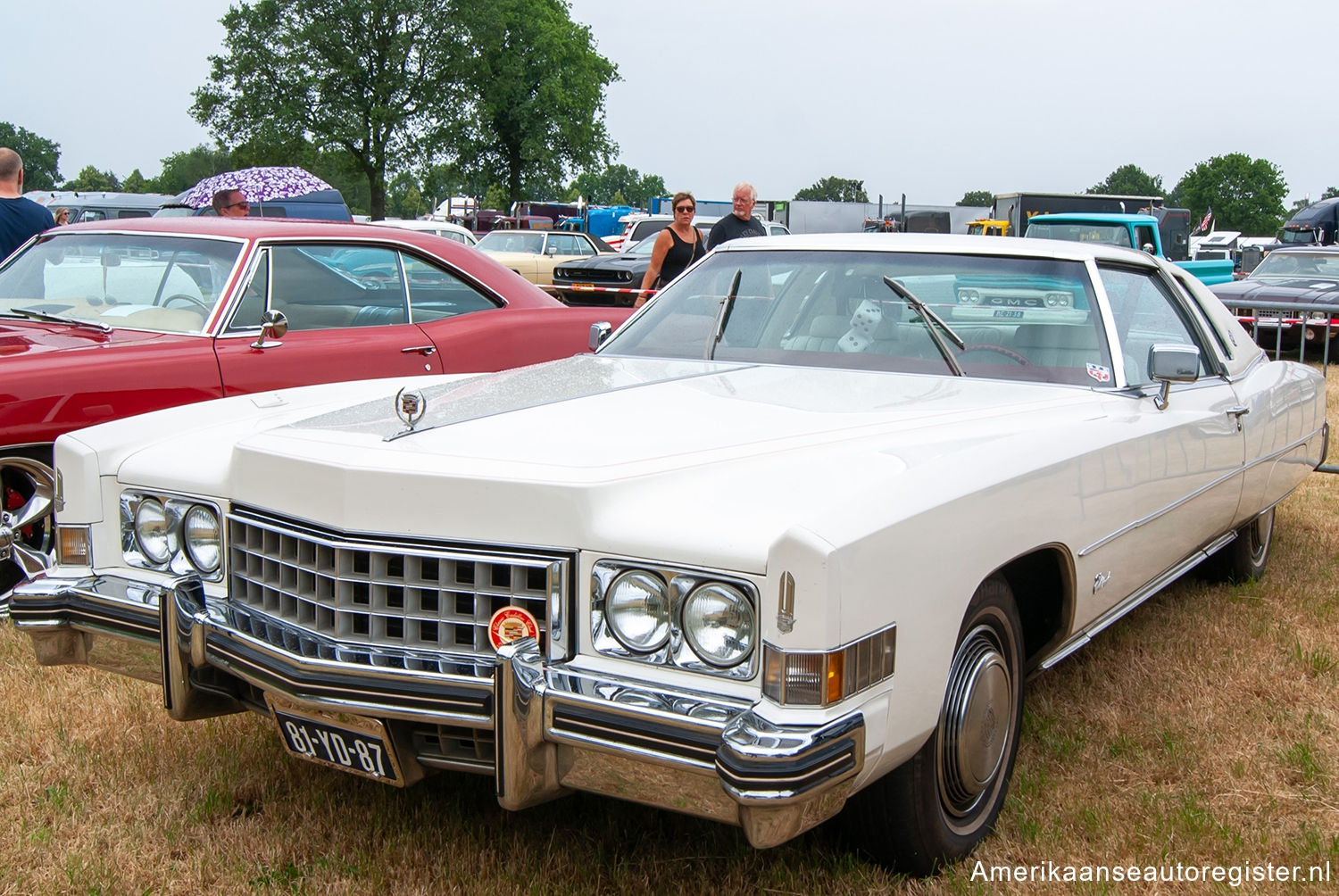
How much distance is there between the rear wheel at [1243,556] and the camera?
484 centimetres

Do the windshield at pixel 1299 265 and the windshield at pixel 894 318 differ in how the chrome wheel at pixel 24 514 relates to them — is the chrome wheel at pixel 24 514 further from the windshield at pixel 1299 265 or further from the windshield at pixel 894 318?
the windshield at pixel 1299 265

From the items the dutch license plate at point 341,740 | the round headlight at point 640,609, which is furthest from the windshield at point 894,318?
the dutch license plate at point 341,740

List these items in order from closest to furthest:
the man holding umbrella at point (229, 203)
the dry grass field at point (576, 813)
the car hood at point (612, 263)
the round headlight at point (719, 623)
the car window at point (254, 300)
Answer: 1. the round headlight at point (719, 623)
2. the dry grass field at point (576, 813)
3. the car window at point (254, 300)
4. the man holding umbrella at point (229, 203)
5. the car hood at point (612, 263)

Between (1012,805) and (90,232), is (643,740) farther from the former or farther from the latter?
(90,232)

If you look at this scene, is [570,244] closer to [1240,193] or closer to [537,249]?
[537,249]

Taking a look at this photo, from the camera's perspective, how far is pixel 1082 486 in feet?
9.45

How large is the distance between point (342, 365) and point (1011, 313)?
2.86 m

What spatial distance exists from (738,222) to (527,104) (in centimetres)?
4142

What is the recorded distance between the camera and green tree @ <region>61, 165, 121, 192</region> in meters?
90.3

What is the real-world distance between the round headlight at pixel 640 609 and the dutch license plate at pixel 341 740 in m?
0.53

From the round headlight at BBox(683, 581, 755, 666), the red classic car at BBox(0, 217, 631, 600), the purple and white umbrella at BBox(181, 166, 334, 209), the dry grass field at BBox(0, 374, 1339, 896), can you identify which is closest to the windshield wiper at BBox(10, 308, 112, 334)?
the red classic car at BBox(0, 217, 631, 600)

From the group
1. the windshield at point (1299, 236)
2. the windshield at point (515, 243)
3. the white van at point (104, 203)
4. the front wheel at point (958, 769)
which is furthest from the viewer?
the windshield at point (1299, 236)

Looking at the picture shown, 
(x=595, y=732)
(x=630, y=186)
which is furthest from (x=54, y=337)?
(x=630, y=186)

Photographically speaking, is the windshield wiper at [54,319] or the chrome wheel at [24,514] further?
the windshield wiper at [54,319]
